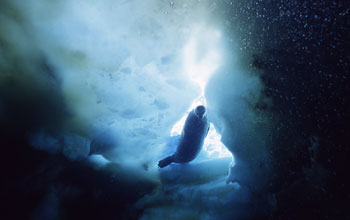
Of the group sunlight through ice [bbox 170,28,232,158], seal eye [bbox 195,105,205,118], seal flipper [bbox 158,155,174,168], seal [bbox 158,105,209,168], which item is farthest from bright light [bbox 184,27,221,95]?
seal flipper [bbox 158,155,174,168]

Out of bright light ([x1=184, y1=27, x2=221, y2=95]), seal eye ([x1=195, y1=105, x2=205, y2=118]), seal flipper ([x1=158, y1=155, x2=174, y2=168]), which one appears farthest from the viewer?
seal flipper ([x1=158, y1=155, x2=174, y2=168])

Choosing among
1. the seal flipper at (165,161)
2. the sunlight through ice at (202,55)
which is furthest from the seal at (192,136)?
the sunlight through ice at (202,55)

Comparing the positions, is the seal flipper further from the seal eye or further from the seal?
the seal eye

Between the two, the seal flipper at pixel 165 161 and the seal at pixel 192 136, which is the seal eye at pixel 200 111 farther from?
the seal flipper at pixel 165 161

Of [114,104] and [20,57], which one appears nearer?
[20,57]

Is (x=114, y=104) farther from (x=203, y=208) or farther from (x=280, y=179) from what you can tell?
(x=280, y=179)

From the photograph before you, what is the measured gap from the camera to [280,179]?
2.33m

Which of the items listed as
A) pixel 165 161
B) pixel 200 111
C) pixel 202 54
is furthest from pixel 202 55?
pixel 165 161

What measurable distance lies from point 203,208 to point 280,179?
4.53 feet

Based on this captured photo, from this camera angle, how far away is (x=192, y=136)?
3.67 meters

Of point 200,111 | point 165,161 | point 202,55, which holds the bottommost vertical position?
point 165,161

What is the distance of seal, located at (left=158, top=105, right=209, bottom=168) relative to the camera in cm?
344

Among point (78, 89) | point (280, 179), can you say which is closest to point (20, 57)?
point (78, 89)

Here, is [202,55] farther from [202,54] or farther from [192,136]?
[192,136]
